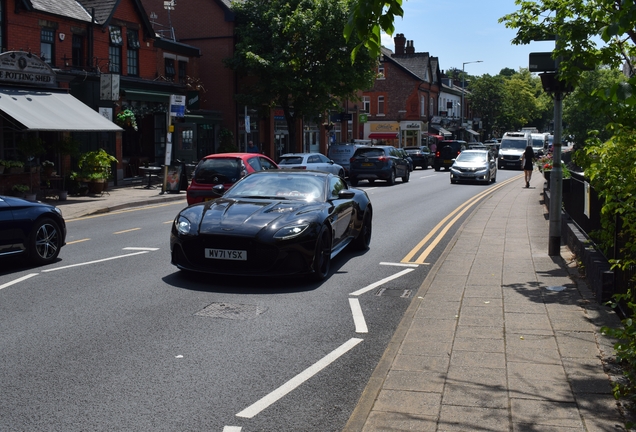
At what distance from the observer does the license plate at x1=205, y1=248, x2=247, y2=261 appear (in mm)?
8648

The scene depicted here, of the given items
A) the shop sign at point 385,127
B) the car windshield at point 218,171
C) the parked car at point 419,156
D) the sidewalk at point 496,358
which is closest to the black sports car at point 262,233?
the sidewalk at point 496,358

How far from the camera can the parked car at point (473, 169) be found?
33625mm

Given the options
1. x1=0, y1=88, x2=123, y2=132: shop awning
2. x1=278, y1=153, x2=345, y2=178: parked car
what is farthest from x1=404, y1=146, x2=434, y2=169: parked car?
x1=0, y1=88, x2=123, y2=132: shop awning

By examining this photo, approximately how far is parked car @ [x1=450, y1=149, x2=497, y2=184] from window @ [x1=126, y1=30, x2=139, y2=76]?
15.7 metres

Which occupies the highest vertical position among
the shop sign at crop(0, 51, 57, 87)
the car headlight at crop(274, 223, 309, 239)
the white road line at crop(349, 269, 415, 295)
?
the shop sign at crop(0, 51, 57, 87)

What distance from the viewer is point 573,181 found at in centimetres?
1223

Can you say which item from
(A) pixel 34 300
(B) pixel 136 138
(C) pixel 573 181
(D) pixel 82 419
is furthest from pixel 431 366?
(B) pixel 136 138

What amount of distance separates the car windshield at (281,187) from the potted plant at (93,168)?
1480 cm

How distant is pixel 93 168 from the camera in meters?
24.3

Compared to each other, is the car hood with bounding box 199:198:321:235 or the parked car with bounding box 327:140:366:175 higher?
the parked car with bounding box 327:140:366:175

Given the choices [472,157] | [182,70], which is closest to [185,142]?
[182,70]

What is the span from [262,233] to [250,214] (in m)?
0.59

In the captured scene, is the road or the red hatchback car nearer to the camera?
the road

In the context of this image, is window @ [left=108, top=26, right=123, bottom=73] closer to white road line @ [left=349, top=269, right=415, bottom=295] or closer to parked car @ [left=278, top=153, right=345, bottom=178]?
parked car @ [left=278, top=153, right=345, bottom=178]
